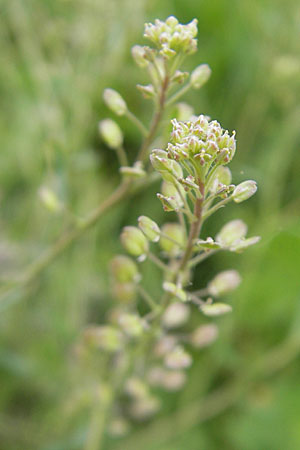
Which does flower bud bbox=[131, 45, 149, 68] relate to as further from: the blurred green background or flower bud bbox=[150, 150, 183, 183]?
the blurred green background

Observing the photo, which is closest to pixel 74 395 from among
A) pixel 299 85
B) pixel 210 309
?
pixel 210 309

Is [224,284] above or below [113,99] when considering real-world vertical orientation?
below

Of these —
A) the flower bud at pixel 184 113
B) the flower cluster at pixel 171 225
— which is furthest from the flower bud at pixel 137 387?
the flower bud at pixel 184 113

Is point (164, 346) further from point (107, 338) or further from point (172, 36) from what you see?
point (172, 36)

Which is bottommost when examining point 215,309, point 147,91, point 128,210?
point 215,309

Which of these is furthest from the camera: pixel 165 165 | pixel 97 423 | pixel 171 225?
pixel 97 423

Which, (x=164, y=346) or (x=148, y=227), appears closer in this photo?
(x=148, y=227)

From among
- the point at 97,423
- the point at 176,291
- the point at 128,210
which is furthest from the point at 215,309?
the point at 128,210

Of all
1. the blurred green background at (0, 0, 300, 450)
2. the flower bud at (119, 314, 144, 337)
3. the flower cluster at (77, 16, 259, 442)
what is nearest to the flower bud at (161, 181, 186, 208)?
the flower cluster at (77, 16, 259, 442)
